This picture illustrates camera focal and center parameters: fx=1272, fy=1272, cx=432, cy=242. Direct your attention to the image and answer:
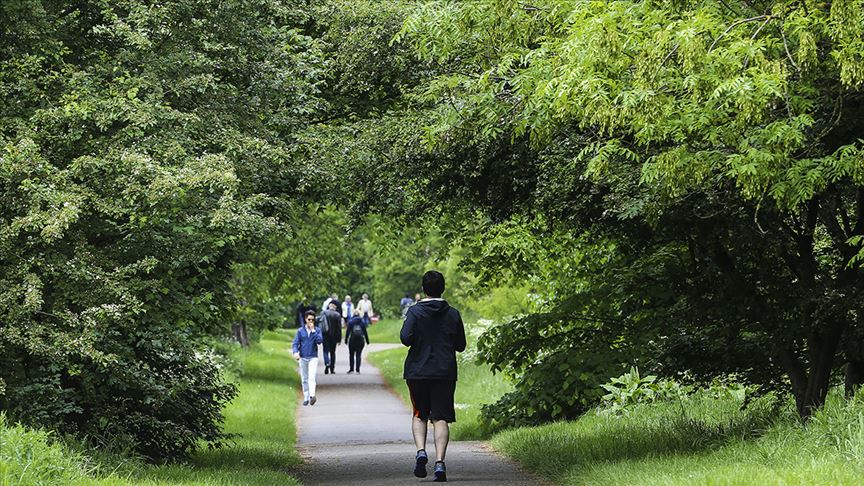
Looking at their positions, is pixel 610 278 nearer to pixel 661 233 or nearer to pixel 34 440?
pixel 661 233

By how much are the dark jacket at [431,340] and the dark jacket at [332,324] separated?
729 inches

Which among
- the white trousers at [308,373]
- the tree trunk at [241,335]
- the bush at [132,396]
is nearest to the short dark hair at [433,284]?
the bush at [132,396]

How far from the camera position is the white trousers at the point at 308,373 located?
2173 centimetres

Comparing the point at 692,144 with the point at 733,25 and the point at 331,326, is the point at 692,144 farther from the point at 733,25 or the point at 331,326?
the point at 331,326

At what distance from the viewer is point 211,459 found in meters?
12.9

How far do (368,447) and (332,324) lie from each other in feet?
43.1

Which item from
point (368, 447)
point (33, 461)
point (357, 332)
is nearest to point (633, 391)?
point (368, 447)

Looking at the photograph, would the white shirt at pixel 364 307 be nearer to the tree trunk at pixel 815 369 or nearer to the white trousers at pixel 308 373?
the white trousers at pixel 308 373

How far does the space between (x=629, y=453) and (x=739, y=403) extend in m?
3.18

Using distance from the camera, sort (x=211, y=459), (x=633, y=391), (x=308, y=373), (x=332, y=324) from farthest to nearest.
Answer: (x=332, y=324)
(x=308, y=373)
(x=633, y=391)
(x=211, y=459)

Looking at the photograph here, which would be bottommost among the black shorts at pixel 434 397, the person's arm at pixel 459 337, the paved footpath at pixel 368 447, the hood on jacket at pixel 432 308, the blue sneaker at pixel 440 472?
the paved footpath at pixel 368 447

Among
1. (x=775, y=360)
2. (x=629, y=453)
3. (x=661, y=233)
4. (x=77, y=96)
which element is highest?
(x=77, y=96)

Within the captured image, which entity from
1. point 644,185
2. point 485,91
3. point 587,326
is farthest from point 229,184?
point 587,326

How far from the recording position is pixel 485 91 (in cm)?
1087
